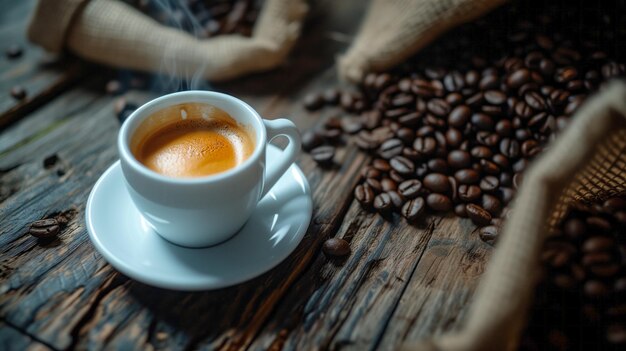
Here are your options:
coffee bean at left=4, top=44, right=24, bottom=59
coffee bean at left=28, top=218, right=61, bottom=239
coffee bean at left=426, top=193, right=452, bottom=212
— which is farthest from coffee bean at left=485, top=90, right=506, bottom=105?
coffee bean at left=4, top=44, right=24, bottom=59

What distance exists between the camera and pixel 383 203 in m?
1.40

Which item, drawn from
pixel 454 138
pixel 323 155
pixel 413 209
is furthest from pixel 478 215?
pixel 323 155

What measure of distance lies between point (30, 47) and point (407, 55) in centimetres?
158

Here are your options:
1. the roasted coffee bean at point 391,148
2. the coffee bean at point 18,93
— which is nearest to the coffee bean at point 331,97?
the roasted coffee bean at point 391,148

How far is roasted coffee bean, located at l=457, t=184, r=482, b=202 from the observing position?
1398mm

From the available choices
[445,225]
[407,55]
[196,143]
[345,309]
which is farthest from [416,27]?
[345,309]

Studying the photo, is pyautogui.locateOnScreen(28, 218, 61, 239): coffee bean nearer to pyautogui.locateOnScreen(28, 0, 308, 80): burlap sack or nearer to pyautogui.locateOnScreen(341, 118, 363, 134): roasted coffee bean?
pyautogui.locateOnScreen(28, 0, 308, 80): burlap sack

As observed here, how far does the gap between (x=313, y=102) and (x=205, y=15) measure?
2.26 ft

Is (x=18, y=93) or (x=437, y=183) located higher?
(x=437, y=183)

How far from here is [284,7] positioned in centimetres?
194

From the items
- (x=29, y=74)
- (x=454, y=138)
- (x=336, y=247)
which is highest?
(x=454, y=138)

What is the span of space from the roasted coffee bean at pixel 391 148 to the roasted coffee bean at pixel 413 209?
0.62ft

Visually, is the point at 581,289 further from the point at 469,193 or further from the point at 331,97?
the point at 331,97

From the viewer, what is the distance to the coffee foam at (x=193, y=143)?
1.12 m
